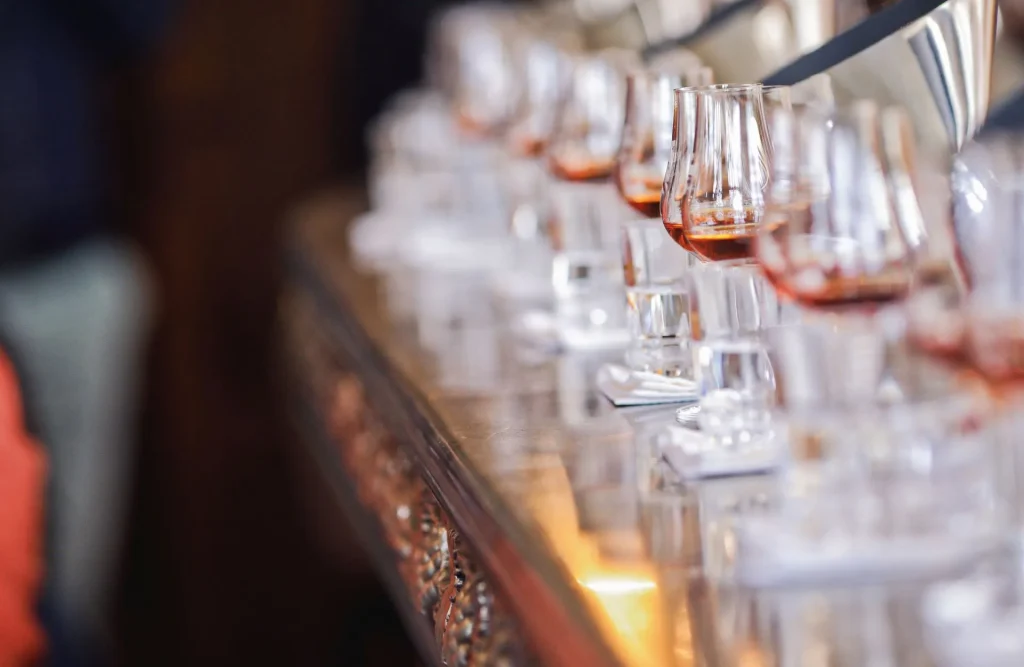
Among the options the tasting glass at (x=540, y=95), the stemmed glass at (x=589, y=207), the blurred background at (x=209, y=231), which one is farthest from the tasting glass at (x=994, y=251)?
the blurred background at (x=209, y=231)

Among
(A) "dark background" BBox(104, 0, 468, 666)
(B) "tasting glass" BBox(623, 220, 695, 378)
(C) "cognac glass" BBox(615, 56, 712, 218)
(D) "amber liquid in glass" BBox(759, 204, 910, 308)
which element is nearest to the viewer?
(D) "amber liquid in glass" BBox(759, 204, 910, 308)

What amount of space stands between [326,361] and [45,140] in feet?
6.00

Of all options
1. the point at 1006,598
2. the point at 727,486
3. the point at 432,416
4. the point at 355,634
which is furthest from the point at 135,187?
the point at 1006,598

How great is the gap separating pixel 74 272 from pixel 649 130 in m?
2.12

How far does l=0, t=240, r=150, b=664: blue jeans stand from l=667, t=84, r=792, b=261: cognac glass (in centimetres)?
87

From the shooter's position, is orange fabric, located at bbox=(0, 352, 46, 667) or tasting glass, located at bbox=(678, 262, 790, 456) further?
orange fabric, located at bbox=(0, 352, 46, 667)

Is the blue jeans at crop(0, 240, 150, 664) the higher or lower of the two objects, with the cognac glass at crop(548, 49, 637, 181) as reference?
lower

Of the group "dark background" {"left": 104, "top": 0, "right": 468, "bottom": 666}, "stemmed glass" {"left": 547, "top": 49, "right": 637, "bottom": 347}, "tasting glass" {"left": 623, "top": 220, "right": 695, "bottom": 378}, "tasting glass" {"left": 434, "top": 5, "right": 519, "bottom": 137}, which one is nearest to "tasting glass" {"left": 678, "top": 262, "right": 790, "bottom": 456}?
"tasting glass" {"left": 623, "top": 220, "right": 695, "bottom": 378}

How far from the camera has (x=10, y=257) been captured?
12.1 feet

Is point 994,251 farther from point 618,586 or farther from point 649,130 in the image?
point 649,130

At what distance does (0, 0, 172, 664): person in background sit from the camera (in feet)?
6.92

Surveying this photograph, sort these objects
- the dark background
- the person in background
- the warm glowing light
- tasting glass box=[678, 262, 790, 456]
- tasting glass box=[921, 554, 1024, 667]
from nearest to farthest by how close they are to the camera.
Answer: tasting glass box=[921, 554, 1024, 667]
the warm glowing light
tasting glass box=[678, 262, 790, 456]
the person in background
the dark background

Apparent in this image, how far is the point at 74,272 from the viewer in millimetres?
3256

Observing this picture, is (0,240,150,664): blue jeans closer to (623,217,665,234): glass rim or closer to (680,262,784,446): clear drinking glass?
(623,217,665,234): glass rim
